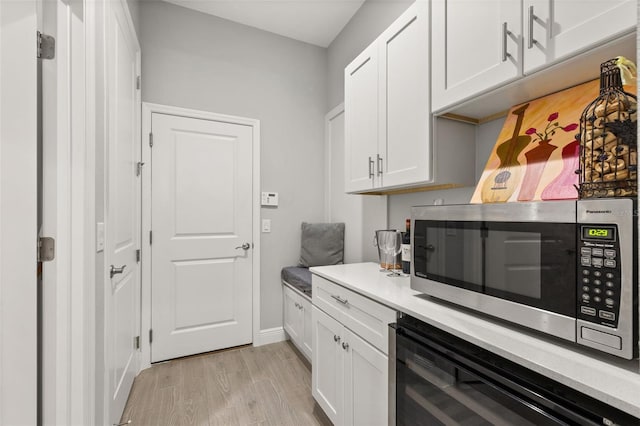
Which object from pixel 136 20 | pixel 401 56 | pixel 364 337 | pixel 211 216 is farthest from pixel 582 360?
pixel 136 20

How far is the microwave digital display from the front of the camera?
62 centimetres

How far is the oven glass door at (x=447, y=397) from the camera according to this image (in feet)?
2.30

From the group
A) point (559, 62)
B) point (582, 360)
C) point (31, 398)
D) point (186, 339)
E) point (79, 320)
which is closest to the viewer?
point (582, 360)

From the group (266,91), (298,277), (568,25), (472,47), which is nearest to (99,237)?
(298,277)

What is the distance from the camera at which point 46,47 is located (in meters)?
1.12

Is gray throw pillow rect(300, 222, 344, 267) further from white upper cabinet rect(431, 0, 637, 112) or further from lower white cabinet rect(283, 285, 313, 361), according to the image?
white upper cabinet rect(431, 0, 637, 112)

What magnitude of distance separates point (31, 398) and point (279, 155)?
7.48 feet

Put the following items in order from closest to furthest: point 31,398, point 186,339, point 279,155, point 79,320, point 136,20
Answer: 1. point 31,398
2. point 79,320
3. point 136,20
4. point 186,339
5. point 279,155

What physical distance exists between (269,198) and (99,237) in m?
1.58

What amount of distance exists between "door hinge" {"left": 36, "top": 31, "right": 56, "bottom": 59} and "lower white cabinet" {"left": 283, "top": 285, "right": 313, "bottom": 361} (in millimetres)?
1943

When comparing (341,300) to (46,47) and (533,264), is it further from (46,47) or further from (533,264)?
(46,47)

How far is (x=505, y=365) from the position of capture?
0.74 meters

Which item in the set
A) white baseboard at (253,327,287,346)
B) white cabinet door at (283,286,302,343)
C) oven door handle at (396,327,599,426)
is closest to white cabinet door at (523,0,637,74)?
oven door handle at (396,327,599,426)

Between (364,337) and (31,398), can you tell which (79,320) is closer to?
(31,398)
